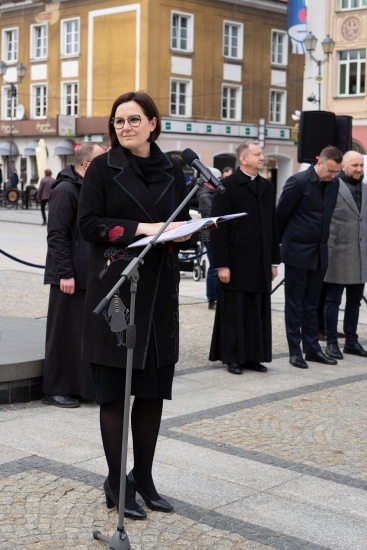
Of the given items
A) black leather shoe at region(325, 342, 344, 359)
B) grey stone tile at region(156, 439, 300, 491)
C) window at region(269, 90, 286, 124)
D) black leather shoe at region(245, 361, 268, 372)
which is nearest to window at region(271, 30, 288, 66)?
window at region(269, 90, 286, 124)

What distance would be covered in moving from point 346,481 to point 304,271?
3.71m

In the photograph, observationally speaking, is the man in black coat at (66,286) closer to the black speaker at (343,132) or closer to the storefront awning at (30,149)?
the black speaker at (343,132)

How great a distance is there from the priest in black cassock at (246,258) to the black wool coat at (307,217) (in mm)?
408

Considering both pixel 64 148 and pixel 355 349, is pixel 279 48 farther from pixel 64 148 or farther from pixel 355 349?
pixel 355 349

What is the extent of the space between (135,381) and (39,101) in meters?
48.1

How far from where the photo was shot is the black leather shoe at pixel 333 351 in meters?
9.43

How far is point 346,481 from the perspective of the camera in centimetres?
541

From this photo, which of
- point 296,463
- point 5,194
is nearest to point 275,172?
point 5,194

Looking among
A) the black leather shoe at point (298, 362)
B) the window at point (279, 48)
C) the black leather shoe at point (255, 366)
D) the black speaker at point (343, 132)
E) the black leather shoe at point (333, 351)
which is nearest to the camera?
the black leather shoe at point (255, 366)

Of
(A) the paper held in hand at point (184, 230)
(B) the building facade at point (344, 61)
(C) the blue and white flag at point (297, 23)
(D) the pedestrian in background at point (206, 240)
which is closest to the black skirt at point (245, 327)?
(D) the pedestrian in background at point (206, 240)

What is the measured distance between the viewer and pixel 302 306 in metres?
9.14

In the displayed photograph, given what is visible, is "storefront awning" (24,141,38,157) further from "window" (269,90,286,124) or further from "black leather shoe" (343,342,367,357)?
"black leather shoe" (343,342,367,357)

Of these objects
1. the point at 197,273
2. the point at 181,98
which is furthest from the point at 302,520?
the point at 181,98

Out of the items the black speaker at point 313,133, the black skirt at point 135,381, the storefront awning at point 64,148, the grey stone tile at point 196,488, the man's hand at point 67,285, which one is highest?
the storefront awning at point 64,148
